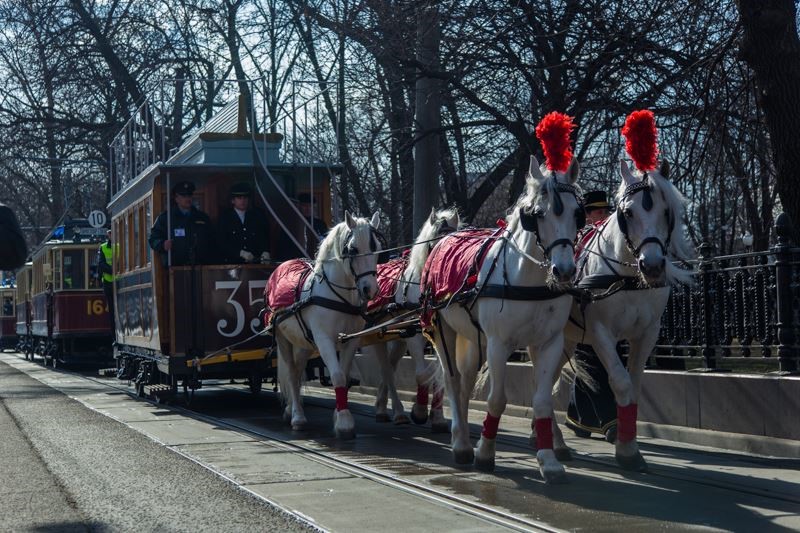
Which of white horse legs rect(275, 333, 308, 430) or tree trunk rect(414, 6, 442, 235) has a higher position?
tree trunk rect(414, 6, 442, 235)

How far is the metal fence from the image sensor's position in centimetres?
1009

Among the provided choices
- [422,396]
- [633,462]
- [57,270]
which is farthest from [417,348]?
[57,270]

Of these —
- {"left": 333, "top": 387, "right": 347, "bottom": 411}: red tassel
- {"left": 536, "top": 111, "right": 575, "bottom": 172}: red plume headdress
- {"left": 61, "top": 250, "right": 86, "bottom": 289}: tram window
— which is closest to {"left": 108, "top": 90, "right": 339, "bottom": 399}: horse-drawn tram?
{"left": 333, "top": 387, "right": 347, "bottom": 411}: red tassel

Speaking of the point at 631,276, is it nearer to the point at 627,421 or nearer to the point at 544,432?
the point at 627,421

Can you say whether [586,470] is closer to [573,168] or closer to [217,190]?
[573,168]

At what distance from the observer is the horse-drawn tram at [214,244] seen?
14883 millimetres

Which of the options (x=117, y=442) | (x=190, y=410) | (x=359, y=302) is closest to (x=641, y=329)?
(x=359, y=302)

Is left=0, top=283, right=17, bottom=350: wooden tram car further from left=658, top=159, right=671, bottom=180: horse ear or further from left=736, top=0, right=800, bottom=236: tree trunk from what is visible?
left=658, top=159, right=671, bottom=180: horse ear

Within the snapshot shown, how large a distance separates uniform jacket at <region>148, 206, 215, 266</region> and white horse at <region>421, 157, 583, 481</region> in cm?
684

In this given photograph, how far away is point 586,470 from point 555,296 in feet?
5.29

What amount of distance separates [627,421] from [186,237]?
799 cm

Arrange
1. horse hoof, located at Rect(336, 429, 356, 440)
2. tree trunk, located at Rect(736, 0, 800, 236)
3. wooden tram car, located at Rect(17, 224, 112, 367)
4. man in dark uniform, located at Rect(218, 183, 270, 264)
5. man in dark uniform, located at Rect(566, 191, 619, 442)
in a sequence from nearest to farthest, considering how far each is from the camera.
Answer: man in dark uniform, located at Rect(566, 191, 619, 442)
horse hoof, located at Rect(336, 429, 356, 440)
tree trunk, located at Rect(736, 0, 800, 236)
man in dark uniform, located at Rect(218, 183, 270, 264)
wooden tram car, located at Rect(17, 224, 112, 367)

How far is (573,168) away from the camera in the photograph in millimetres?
8312

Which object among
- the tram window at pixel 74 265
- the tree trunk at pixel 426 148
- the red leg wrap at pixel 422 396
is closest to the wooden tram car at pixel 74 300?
the tram window at pixel 74 265
